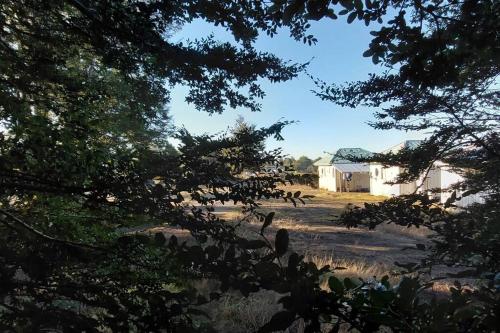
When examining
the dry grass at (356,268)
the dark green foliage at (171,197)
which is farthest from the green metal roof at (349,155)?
the dark green foliage at (171,197)

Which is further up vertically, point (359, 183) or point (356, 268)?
point (359, 183)

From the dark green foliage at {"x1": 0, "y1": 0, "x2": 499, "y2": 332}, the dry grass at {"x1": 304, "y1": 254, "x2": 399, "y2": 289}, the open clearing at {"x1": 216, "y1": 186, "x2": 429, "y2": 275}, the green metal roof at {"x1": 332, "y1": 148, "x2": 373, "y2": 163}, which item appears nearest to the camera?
the dark green foliage at {"x1": 0, "y1": 0, "x2": 499, "y2": 332}

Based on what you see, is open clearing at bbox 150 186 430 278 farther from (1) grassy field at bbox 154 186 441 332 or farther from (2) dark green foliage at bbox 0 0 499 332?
(2) dark green foliage at bbox 0 0 499 332

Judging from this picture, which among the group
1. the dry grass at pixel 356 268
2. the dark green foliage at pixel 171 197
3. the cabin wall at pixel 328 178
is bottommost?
the dry grass at pixel 356 268

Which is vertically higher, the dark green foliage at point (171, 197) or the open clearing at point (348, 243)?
the dark green foliage at point (171, 197)

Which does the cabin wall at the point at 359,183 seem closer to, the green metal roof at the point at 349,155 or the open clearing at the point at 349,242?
the open clearing at the point at 349,242

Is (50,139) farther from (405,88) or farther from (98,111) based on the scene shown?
(405,88)

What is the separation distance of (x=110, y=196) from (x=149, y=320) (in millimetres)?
922

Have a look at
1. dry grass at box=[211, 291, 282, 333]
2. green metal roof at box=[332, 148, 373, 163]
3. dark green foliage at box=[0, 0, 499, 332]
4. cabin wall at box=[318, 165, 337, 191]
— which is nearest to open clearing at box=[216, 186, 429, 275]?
green metal roof at box=[332, 148, 373, 163]

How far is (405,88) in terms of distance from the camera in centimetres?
520

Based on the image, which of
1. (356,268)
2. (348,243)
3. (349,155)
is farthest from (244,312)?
(348,243)

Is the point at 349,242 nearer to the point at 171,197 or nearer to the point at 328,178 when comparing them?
the point at 171,197

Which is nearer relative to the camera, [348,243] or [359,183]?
[348,243]

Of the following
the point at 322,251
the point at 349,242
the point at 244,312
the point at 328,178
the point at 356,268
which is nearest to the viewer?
the point at 244,312
